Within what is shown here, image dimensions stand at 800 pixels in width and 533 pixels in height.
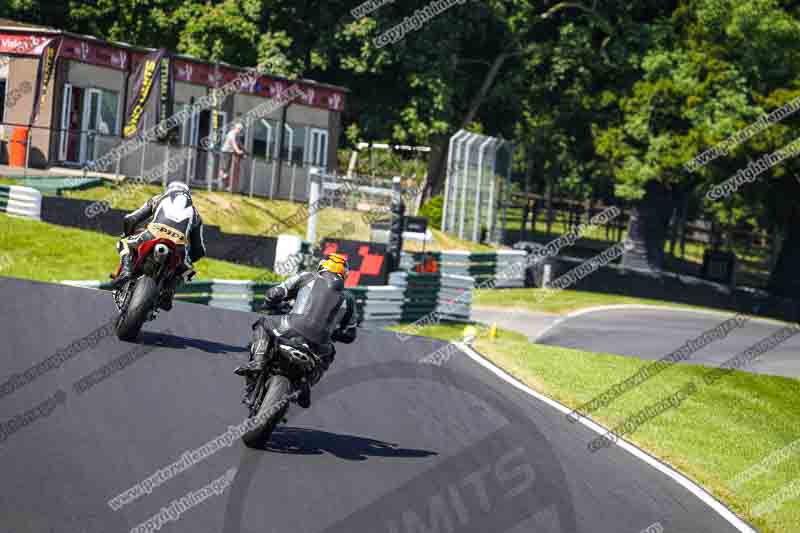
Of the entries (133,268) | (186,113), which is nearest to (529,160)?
(186,113)

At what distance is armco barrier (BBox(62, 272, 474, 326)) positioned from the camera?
2062 cm

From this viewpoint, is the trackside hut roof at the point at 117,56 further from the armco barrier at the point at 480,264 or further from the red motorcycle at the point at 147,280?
the red motorcycle at the point at 147,280

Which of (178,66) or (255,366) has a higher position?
(178,66)

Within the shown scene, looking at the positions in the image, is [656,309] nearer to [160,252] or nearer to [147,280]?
[160,252]

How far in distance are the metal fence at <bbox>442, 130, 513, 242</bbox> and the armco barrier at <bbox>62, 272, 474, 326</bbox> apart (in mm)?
Answer: 12838

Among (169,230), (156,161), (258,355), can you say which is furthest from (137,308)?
(156,161)

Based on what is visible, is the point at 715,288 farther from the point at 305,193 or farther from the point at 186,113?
the point at 186,113

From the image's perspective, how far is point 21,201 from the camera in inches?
979

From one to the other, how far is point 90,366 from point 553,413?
19.1 ft

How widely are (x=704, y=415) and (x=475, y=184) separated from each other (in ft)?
77.0

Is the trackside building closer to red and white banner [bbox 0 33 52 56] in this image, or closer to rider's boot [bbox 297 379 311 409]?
red and white banner [bbox 0 33 52 56]

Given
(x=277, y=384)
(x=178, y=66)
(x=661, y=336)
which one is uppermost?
(x=178, y=66)

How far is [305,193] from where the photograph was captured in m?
37.6

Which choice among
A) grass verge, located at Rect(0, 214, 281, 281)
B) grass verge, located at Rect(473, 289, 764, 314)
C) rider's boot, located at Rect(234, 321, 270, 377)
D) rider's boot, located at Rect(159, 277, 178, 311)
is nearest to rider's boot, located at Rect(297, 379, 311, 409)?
rider's boot, located at Rect(234, 321, 270, 377)
